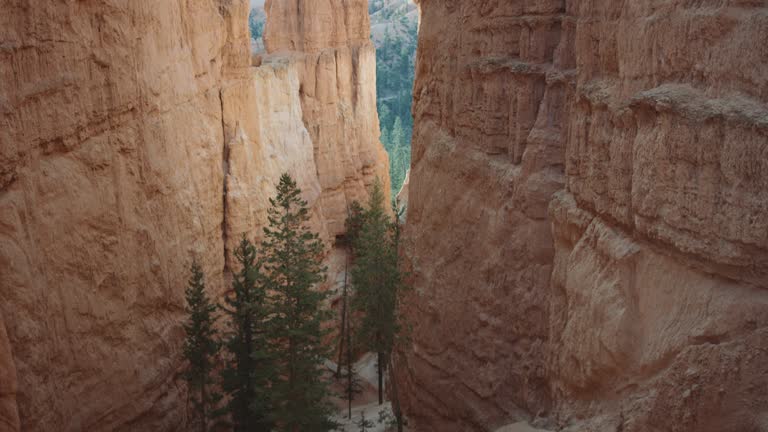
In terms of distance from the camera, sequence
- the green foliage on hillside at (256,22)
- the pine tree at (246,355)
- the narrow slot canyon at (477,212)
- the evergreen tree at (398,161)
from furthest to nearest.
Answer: the green foliage on hillside at (256,22), the evergreen tree at (398,161), the pine tree at (246,355), the narrow slot canyon at (477,212)

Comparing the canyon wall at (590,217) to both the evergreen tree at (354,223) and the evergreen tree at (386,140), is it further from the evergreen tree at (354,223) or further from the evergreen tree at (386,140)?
the evergreen tree at (386,140)

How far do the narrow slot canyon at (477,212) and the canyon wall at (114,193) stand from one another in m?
0.07

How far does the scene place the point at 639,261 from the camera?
1076cm

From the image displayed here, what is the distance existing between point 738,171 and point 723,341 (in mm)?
2063

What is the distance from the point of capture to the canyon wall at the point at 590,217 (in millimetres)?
8844

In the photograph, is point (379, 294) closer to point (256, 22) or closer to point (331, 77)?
point (331, 77)

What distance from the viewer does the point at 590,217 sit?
41.2 ft

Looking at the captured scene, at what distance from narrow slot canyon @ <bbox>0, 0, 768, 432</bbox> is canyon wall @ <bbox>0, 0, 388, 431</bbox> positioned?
71 millimetres

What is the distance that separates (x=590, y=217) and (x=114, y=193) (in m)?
11.8

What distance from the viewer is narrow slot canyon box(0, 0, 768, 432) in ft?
30.0

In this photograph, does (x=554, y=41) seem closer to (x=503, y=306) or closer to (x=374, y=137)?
(x=503, y=306)

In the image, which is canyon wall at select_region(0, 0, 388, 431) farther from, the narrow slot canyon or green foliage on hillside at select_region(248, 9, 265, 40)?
green foliage on hillside at select_region(248, 9, 265, 40)

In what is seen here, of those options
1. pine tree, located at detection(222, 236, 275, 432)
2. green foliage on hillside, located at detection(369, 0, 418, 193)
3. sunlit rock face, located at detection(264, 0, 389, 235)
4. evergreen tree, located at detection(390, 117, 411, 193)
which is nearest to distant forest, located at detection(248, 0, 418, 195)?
green foliage on hillside, located at detection(369, 0, 418, 193)

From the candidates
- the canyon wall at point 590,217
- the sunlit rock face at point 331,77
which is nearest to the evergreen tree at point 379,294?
the canyon wall at point 590,217
